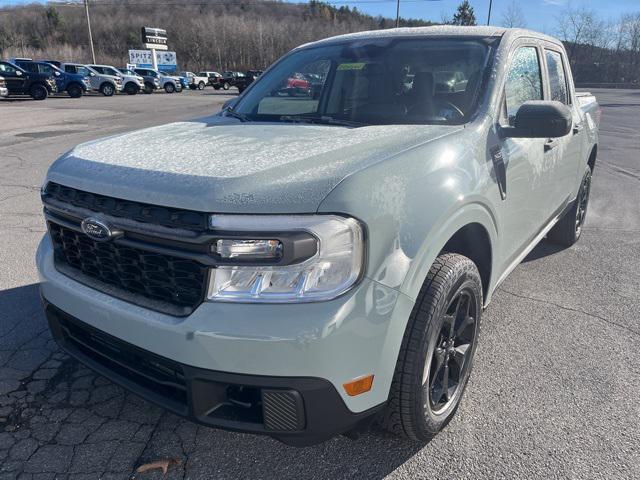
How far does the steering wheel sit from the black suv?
27687 mm

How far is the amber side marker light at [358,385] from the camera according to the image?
176 cm

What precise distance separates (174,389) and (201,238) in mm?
663

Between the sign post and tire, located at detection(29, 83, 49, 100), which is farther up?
the sign post

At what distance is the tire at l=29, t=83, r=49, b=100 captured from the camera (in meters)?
26.2

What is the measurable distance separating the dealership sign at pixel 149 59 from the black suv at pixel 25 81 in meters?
32.9

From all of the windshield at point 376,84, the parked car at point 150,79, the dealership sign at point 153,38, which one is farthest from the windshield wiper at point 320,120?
the dealership sign at point 153,38

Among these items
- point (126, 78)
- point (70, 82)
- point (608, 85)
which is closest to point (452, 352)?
point (70, 82)

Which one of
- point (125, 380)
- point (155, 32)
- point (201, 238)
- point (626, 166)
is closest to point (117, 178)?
point (201, 238)

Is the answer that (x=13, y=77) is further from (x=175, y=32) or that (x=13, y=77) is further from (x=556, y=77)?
(x=175, y=32)

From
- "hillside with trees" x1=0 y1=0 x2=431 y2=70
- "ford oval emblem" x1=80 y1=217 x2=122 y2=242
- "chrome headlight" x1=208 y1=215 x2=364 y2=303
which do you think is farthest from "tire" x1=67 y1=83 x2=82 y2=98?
"hillside with trees" x1=0 y1=0 x2=431 y2=70

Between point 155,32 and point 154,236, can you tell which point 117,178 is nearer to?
point 154,236

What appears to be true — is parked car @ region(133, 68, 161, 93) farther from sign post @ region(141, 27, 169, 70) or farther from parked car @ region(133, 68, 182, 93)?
sign post @ region(141, 27, 169, 70)

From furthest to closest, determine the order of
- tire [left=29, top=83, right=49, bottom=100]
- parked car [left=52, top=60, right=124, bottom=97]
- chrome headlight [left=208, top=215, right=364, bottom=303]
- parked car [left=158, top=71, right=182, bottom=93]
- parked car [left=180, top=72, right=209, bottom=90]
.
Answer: parked car [left=180, top=72, right=209, bottom=90] < parked car [left=158, top=71, right=182, bottom=93] < parked car [left=52, top=60, right=124, bottom=97] < tire [left=29, top=83, right=49, bottom=100] < chrome headlight [left=208, top=215, right=364, bottom=303]

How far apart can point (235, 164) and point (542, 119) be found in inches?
60.4
